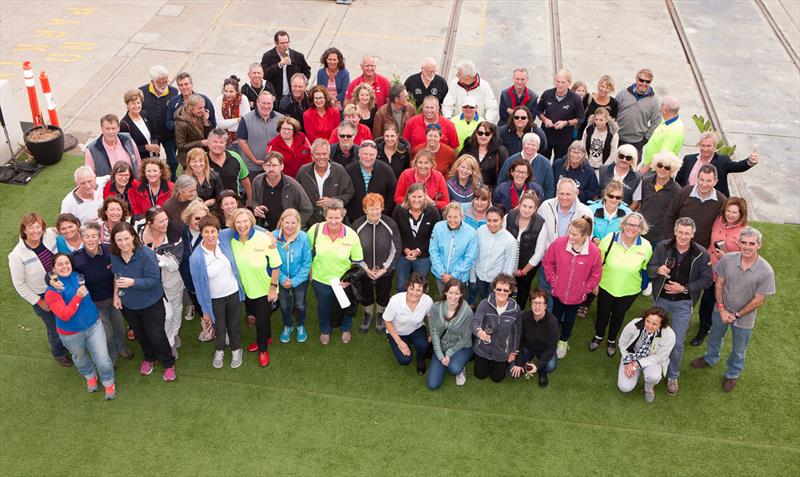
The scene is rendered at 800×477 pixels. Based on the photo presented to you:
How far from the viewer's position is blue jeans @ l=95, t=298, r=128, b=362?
7.45m

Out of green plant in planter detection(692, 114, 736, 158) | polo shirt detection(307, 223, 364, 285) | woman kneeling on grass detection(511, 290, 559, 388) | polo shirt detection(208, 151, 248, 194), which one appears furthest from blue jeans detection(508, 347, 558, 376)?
green plant in planter detection(692, 114, 736, 158)

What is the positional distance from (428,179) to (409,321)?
5.60 ft

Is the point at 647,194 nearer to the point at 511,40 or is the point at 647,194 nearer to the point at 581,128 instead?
the point at 581,128

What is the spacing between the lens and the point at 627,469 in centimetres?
702

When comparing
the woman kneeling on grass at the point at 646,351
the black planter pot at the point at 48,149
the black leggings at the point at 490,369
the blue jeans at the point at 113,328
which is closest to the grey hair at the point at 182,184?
the blue jeans at the point at 113,328

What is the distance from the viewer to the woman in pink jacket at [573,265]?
7488mm

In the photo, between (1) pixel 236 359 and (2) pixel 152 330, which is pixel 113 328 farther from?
(1) pixel 236 359

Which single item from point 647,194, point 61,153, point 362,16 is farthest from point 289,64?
point 362,16

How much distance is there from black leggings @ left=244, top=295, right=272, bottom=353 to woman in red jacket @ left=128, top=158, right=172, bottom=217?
1.59m

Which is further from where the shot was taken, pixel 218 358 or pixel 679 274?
pixel 218 358

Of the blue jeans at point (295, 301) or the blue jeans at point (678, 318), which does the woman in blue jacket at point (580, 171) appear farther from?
the blue jeans at point (295, 301)

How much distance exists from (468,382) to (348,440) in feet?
5.06

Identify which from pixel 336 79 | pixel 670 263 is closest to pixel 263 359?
pixel 670 263

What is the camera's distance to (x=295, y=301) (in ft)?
27.2
